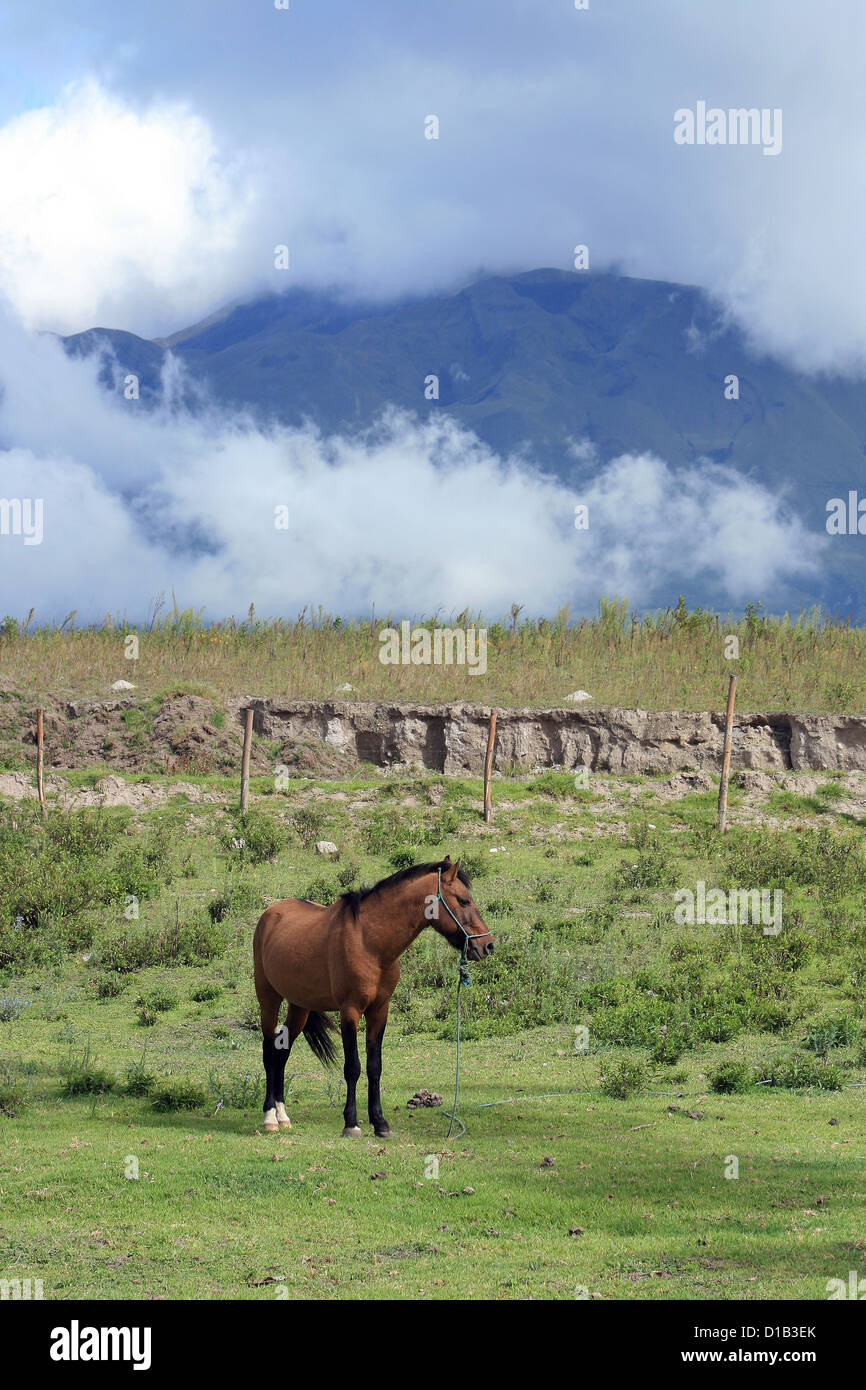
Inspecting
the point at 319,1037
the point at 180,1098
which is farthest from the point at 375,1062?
the point at 180,1098

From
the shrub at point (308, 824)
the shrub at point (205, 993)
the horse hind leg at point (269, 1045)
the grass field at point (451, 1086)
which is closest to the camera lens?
the grass field at point (451, 1086)

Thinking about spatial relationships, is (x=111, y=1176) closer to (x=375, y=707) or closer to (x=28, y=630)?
(x=375, y=707)

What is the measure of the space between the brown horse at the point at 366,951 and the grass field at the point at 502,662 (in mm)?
26620

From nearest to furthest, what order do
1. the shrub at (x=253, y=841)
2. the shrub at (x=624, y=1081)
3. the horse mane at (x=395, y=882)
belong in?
1. the horse mane at (x=395, y=882)
2. the shrub at (x=624, y=1081)
3. the shrub at (x=253, y=841)

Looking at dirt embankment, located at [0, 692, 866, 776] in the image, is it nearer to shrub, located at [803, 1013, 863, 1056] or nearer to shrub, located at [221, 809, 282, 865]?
shrub, located at [221, 809, 282, 865]

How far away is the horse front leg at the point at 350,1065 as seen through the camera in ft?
33.3

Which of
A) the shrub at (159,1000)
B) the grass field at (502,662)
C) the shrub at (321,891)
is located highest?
the grass field at (502,662)

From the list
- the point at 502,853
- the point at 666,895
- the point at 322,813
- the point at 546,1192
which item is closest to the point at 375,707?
the point at 322,813

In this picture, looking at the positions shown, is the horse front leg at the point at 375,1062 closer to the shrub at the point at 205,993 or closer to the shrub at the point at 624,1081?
the shrub at the point at 624,1081

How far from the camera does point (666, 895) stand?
22.1m

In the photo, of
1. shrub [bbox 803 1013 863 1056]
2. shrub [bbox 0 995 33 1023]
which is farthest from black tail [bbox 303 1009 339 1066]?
shrub [bbox 0 995 33 1023]

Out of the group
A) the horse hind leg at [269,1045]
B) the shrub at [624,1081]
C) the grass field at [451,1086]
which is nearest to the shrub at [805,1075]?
the grass field at [451,1086]

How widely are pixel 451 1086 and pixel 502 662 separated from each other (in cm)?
2847

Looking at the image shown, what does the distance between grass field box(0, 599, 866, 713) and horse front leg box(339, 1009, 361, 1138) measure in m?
27.0
